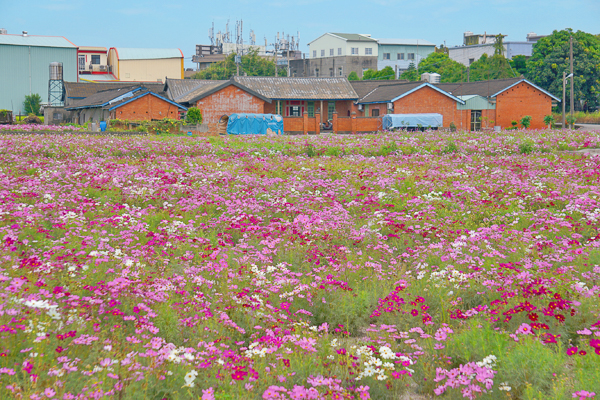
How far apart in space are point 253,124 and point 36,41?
155 ft

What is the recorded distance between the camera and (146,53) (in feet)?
257

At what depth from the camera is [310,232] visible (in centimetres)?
705

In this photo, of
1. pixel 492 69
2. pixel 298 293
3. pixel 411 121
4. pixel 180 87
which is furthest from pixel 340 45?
pixel 298 293

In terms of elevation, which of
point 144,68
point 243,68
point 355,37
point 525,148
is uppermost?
point 355,37

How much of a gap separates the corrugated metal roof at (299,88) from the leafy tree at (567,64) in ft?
88.5

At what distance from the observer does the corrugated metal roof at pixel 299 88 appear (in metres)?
47.0

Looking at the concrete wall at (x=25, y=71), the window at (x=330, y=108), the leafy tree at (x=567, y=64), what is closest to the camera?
the window at (x=330, y=108)

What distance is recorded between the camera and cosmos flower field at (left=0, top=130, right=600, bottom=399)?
3326mm

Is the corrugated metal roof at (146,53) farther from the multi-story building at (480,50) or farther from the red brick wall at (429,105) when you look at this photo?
the multi-story building at (480,50)

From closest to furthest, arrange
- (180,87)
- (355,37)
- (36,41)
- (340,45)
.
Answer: (180,87), (36,41), (340,45), (355,37)

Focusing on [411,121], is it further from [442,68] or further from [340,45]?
[340,45]

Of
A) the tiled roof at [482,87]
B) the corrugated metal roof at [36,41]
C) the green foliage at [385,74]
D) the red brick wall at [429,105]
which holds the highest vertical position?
the corrugated metal roof at [36,41]

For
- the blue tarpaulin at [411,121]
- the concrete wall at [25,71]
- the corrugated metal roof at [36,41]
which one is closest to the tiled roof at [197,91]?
Result: the blue tarpaulin at [411,121]

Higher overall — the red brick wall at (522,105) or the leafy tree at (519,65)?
the leafy tree at (519,65)
